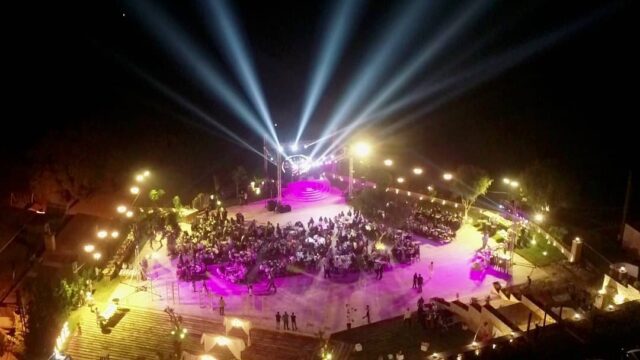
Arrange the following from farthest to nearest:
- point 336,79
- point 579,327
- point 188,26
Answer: point 336,79 → point 188,26 → point 579,327

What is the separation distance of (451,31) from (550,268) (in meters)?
33.8

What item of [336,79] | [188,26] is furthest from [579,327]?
[188,26]

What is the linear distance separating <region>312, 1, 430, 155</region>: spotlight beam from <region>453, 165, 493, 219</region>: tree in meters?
18.8

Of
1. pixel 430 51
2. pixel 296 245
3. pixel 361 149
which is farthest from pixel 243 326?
pixel 430 51

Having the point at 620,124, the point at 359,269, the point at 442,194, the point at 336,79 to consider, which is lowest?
the point at 359,269

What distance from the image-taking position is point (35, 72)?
4206 cm

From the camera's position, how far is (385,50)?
168ft

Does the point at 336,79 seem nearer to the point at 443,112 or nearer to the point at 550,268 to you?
the point at 443,112

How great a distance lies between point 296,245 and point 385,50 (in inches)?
1197

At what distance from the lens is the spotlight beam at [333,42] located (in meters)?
48.1

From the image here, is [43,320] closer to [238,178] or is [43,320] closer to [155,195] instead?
[155,195]

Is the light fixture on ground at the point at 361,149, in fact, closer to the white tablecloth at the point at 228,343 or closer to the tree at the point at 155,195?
the tree at the point at 155,195

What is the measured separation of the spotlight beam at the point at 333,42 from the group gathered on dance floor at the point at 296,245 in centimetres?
2022

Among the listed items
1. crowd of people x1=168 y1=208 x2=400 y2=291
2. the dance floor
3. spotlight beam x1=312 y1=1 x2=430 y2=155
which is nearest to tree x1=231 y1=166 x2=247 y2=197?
crowd of people x1=168 y1=208 x2=400 y2=291
